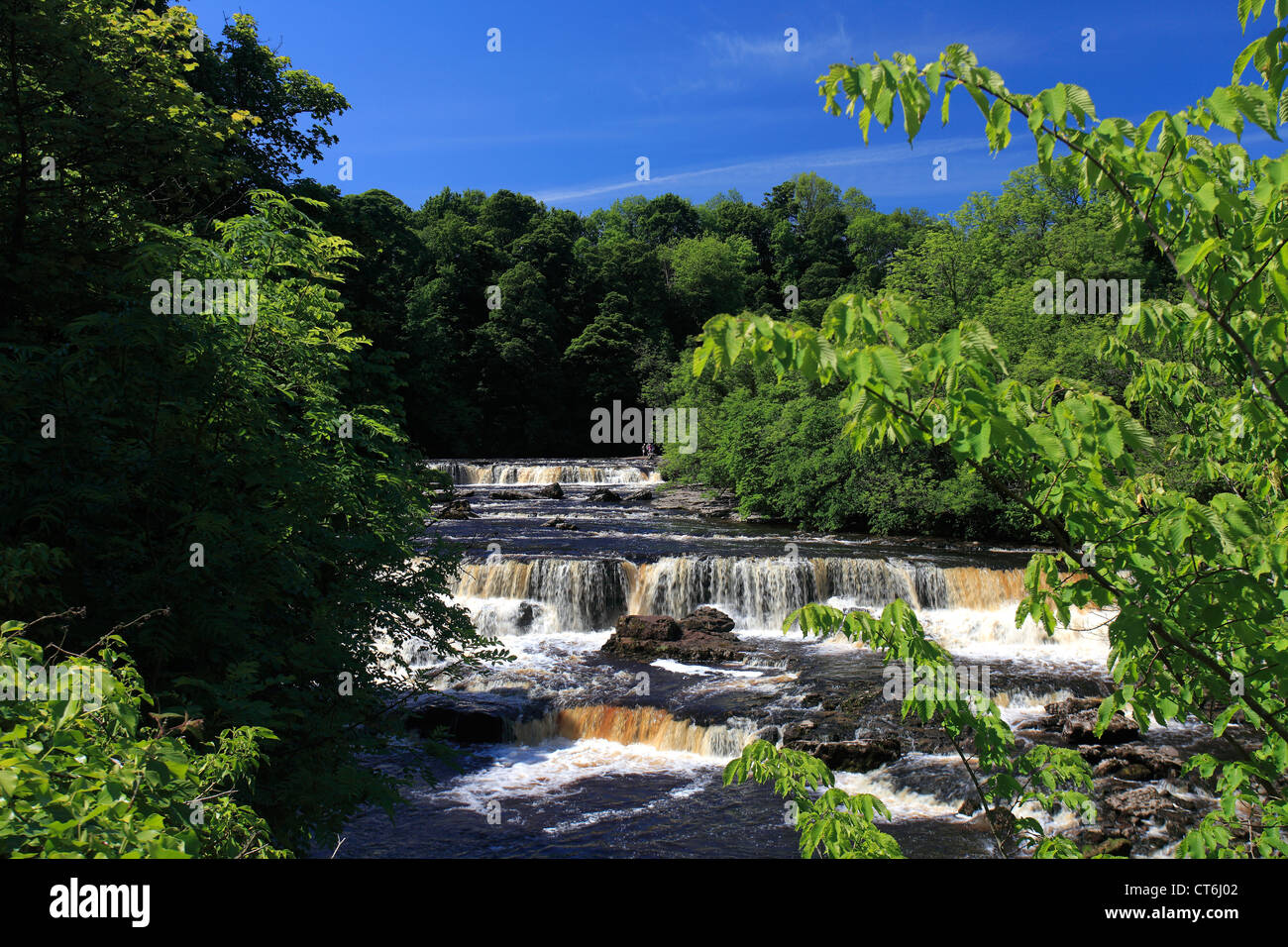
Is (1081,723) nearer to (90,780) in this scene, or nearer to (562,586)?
(562,586)

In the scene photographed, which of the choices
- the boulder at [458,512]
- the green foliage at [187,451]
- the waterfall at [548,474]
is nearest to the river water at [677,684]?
the boulder at [458,512]

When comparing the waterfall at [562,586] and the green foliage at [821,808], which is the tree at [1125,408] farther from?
the waterfall at [562,586]

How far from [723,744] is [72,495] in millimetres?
9073

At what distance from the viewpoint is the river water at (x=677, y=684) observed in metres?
9.05

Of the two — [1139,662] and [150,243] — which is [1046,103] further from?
[150,243]

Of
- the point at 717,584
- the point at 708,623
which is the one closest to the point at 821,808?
the point at 708,623

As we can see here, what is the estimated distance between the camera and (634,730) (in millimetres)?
11844

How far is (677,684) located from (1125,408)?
452 inches

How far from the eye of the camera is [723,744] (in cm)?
1119

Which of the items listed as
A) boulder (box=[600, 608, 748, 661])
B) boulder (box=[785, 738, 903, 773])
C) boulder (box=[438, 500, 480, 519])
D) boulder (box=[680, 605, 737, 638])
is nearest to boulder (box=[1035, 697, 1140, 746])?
boulder (box=[785, 738, 903, 773])

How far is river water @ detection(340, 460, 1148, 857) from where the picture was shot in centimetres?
905

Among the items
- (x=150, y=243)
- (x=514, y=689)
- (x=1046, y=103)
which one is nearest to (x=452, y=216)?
(x=514, y=689)

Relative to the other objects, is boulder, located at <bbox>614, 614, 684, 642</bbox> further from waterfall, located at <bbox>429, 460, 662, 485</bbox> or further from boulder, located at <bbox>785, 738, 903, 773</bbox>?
waterfall, located at <bbox>429, 460, 662, 485</bbox>

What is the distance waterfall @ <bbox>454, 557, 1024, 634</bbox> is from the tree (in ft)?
48.8
